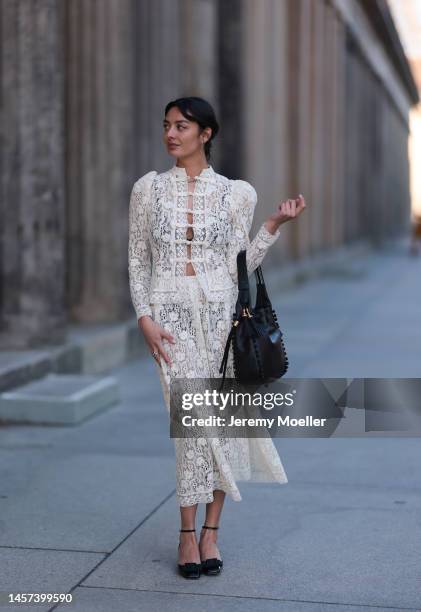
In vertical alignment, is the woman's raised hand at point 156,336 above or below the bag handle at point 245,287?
below

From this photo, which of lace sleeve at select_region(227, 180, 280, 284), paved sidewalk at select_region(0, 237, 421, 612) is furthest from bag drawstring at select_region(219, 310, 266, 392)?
paved sidewalk at select_region(0, 237, 421, 612)

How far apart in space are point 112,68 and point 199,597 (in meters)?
7.55

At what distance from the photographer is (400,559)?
4.96m

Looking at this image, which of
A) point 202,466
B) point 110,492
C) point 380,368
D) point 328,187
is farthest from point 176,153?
point 328,187

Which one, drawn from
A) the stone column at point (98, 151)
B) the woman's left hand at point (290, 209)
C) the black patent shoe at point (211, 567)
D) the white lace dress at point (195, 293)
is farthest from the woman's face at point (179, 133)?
the stone column at point (98, 151)

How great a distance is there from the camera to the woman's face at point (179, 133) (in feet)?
15.5

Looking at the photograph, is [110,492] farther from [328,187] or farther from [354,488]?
[328,187]

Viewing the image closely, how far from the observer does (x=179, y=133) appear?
4.72m

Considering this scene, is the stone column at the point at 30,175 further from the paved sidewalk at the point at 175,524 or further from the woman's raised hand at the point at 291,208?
the woman's raised hand at the point at 291,208

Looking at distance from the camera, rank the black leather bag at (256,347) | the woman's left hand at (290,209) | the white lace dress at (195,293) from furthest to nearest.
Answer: the white lace dress at (195,293) → the woman's left hand at (290,209) → the black leather bag at (256,347)

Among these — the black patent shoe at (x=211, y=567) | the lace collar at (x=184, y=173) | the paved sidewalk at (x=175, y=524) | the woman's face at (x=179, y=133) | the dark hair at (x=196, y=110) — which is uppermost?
the dark hair at (x=196, y=110)

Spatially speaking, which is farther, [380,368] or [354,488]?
[380,368]

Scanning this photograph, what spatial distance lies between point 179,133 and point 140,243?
0.48 meters

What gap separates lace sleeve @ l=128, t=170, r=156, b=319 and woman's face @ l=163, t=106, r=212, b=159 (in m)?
0.16
